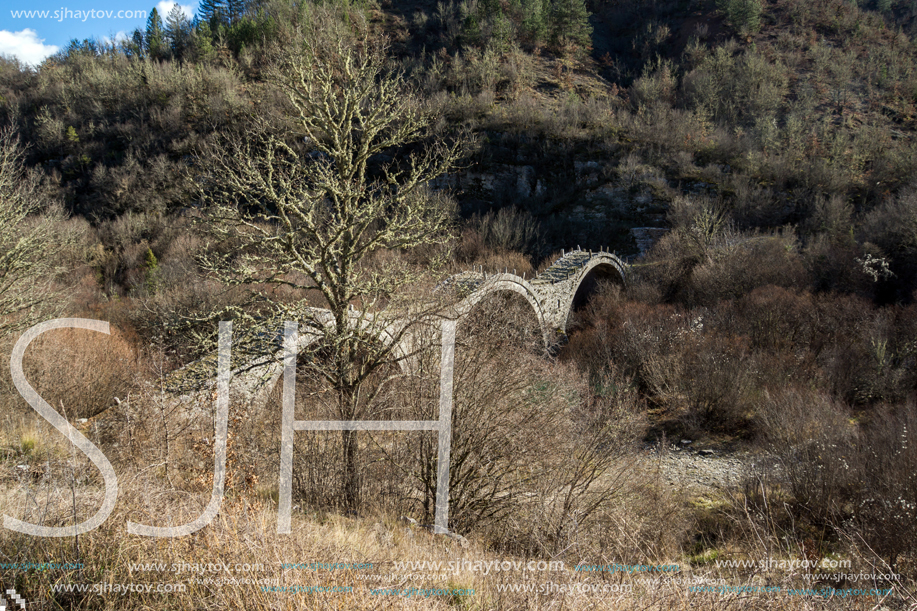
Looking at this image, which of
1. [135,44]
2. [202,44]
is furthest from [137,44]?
[202,44]

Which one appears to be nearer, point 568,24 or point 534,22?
point 534,22

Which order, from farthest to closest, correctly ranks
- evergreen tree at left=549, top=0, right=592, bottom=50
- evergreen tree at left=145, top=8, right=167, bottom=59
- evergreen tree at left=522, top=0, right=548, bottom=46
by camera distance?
evergreen tree at left=549, top=0, right=592, bottom=50, evergreen tree at left=522, top=0, right=548, bottom=46, evergreen tree at left=145, top=8, right=167, bottom=59

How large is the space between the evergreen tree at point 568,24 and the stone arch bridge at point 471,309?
41.0m

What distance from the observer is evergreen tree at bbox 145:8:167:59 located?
55.3 m

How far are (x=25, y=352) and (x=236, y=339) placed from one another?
7670 millimetres

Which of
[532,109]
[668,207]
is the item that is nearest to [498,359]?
[668,207]

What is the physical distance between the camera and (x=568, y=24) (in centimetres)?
6078

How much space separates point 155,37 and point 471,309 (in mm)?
64093

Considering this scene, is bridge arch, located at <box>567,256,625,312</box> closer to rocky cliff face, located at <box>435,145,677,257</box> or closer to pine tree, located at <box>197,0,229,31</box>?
rocky cliff face, located at <box>435,145,677,257</box>

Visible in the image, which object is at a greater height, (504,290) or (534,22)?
(534,22)

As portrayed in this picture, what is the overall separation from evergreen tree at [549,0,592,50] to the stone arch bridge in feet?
135

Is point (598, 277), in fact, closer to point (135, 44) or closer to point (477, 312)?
point (477, 312)

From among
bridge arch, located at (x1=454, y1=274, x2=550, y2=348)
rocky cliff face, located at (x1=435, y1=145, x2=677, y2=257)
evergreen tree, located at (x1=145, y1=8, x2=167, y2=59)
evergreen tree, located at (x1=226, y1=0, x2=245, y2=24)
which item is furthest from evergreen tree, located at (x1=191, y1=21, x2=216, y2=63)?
bridge arch, located at (x1=454, y1=274, x2=550, y2=348)

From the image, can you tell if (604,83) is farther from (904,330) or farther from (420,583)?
(420,583)
